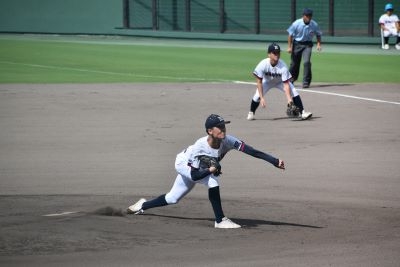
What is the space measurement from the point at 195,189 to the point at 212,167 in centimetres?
284

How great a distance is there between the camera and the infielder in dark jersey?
1059cm

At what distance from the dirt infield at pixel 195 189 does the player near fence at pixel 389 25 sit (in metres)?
15.2

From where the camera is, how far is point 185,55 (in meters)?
37.4

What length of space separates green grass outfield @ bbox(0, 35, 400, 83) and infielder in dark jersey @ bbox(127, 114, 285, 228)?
53.9 feet

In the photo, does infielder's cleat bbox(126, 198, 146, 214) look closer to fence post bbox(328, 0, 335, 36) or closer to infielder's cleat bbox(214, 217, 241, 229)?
infielder's cleat bbox(214, 217, 241, 229)

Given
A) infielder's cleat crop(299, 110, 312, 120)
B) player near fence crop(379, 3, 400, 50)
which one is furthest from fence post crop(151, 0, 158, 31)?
infielder's cleat crop(299, 110, 312, 120)

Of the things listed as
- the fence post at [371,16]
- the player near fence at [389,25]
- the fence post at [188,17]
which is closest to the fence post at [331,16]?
the fence post at [371,16]

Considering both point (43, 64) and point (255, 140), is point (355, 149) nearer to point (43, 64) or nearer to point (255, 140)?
point (255, 140)

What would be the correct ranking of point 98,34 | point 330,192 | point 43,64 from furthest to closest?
point 98,34, point 43,64, point 330,192

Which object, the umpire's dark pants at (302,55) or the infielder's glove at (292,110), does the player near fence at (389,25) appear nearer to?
the umpire's dark pants at (302,55)

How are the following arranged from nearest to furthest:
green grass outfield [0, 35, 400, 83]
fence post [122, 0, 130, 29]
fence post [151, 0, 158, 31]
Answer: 1. green grass outfield [0, 35, 400, 83]
2. fence post [151, 0, 158, 31]
3. fence post [122, 0, 130, 29]

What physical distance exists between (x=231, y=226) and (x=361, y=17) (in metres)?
32.8

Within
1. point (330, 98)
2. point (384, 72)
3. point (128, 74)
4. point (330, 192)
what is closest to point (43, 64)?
point (128, 74)

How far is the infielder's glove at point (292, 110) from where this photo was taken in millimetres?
19328
